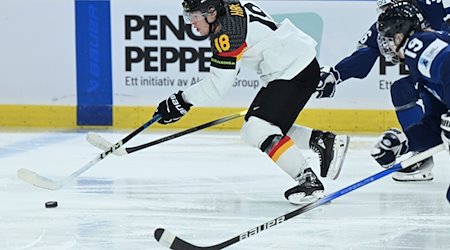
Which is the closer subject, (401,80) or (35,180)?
(35,180)

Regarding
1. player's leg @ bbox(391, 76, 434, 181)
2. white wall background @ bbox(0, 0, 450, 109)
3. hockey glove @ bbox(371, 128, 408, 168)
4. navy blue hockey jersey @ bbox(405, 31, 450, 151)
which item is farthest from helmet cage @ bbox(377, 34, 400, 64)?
white wall background @ bbox(0, 0, 450, 109)

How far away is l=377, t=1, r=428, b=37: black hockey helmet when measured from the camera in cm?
269

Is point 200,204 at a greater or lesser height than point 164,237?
lesser

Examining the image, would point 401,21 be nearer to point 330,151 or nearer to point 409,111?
point 330,151

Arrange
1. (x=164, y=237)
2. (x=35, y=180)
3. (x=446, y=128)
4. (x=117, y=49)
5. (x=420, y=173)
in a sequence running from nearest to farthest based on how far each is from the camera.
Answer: (x=446, y=128) → (x=164, y=237) → (x=35, y=180) → (x=420, y=173) → (x=117, y=49)

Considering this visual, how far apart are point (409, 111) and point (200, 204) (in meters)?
1.06

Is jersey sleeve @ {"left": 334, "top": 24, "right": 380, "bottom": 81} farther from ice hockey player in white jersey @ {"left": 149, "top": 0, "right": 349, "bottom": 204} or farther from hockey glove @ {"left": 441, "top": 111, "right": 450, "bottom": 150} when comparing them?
hockey glove @ {"left": 441, "top": 111, "right": 450, "bottom": 150}

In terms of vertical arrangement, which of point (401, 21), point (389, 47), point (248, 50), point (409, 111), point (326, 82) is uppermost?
point (401, 21)

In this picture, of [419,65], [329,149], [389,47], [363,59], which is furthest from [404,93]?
[419,65]

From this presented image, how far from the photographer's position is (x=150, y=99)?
5.74m

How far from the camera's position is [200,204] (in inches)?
135

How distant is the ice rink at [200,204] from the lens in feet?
9.40

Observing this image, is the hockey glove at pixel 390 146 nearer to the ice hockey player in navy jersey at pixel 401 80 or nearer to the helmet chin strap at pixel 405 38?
the ice hockey player in navy jersey at pixel 401 80

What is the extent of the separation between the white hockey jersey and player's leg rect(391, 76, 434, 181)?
0.48 meters
